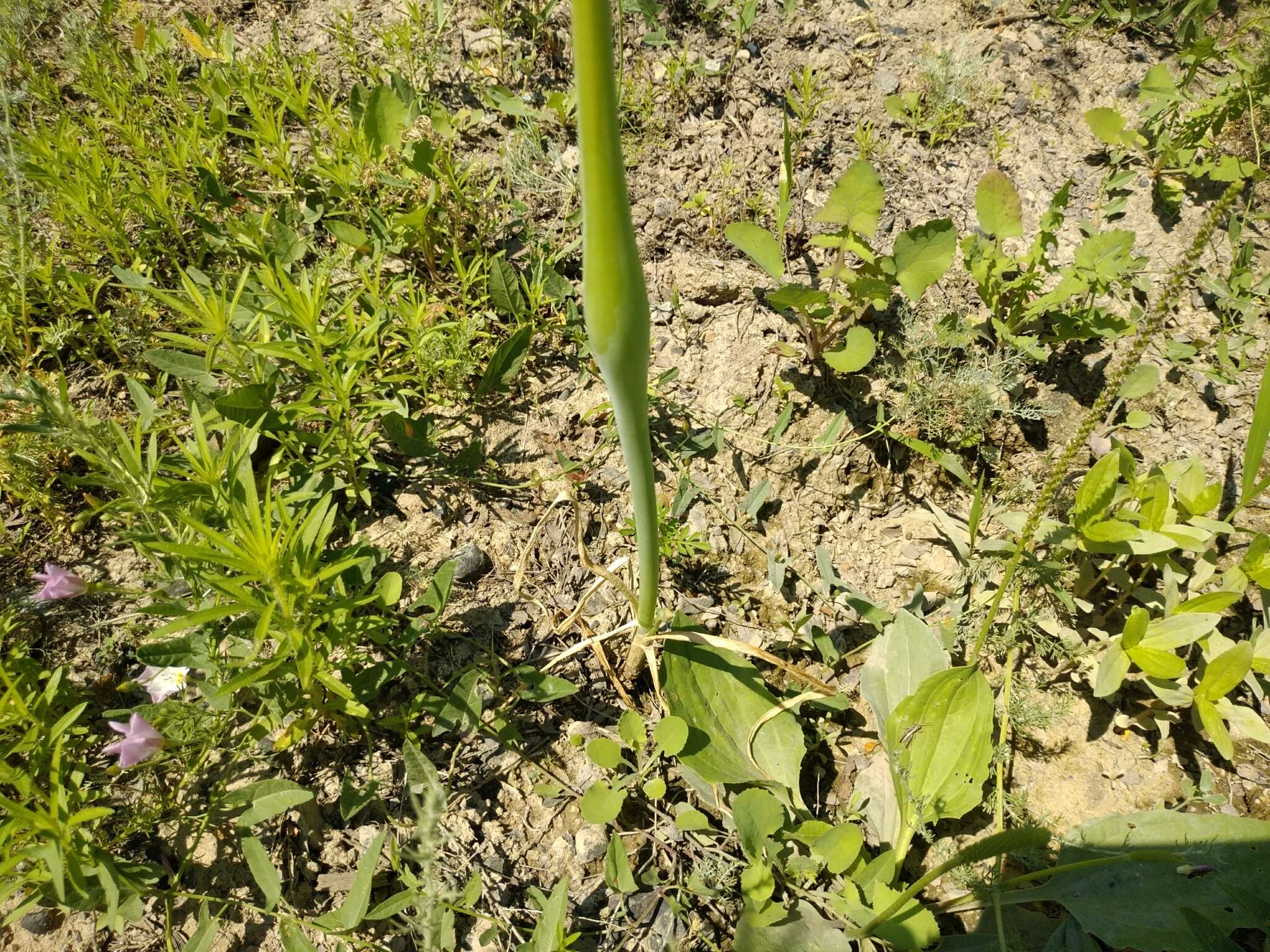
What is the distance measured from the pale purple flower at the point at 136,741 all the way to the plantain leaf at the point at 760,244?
Answer: 1745 mm

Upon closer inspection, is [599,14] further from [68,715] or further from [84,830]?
[84,830]

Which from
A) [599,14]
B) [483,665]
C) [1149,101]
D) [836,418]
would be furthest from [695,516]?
[1149,101]

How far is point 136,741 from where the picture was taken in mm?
1483

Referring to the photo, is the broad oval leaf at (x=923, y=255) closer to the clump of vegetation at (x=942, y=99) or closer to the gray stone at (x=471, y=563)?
the clump of vegetation at (x=942, y=99)

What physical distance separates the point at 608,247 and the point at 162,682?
1.39m

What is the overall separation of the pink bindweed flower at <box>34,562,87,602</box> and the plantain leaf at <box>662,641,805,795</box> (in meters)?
1.28

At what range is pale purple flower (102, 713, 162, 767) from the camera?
148 centimetres

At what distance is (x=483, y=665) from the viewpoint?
1.79 m

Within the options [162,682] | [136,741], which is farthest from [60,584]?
[136,741]

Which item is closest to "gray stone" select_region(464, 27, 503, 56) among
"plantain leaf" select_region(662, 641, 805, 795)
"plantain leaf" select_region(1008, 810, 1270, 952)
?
"plantain leaf" select_region(662, 641, 805, 795)

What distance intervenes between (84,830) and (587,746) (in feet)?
3.14

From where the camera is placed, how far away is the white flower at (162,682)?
1.63 metres

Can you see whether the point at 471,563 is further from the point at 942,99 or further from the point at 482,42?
the point at 942,99

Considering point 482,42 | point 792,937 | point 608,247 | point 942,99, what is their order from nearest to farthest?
point 608,247 < point 792,937 < point 942,99 < point 482,42
